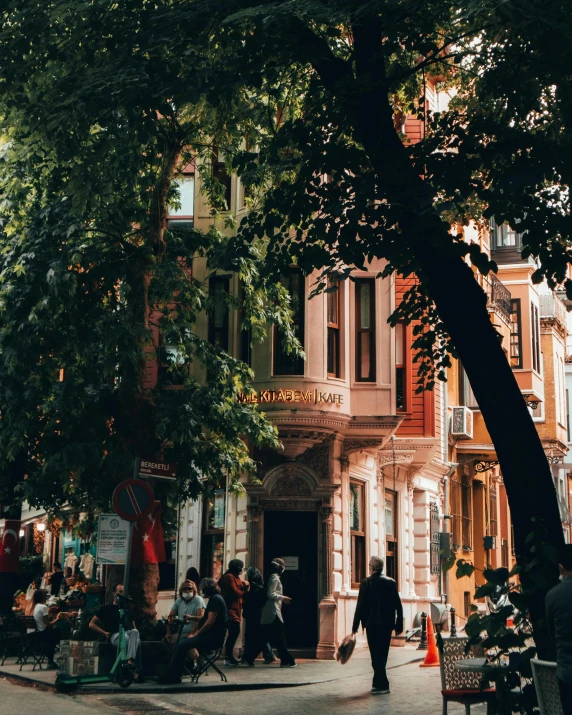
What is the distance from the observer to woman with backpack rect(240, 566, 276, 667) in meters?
19.9

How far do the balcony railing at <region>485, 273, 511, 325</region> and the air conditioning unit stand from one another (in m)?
4.06

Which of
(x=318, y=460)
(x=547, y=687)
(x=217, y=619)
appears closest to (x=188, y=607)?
(x=217, y=619)

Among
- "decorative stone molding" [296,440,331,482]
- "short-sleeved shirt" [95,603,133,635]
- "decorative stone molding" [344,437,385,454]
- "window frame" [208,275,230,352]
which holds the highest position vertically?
"window frame" [208,275,230,352]

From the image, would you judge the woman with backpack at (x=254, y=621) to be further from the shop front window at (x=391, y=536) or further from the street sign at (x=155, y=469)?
the shop front window at (x=391, y=536)

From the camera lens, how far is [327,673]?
18844mm

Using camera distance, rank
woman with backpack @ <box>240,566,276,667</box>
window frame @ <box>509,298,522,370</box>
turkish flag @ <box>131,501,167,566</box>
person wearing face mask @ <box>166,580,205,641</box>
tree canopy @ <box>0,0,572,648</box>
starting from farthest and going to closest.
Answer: window frame @ <box>509,298,522,370</box> → woman with backpack @ <box>240,566,276,667</box> → turkish flag @ <box>131,501,167,566</box> → person wearing face mask @ <box>166,580,205,641</box> → tree canopy @ <box>0,0,572,648</box>

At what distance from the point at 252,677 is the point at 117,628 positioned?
98.1 inches

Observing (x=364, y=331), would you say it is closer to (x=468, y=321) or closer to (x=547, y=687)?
(x=468, y=321)

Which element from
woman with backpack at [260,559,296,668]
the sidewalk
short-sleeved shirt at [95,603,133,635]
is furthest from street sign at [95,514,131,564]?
woman with backpack at [260,559,296,668]

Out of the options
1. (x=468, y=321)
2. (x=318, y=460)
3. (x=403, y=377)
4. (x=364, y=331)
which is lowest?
(x=468, y=321)

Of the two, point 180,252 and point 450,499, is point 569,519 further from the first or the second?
point 180,252

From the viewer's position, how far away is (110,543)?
17312 mm

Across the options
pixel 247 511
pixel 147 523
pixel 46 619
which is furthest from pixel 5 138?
pixel 247 511

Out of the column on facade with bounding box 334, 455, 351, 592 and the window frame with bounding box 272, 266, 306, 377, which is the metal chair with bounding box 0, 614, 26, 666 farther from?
the window frame with bounding box 272, 266, 306, 377
